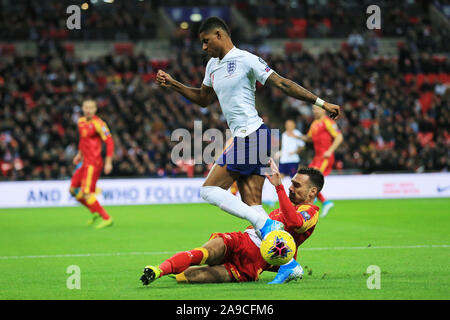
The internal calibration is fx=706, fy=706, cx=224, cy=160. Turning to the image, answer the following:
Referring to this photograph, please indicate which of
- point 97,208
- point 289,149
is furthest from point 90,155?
point 289,149

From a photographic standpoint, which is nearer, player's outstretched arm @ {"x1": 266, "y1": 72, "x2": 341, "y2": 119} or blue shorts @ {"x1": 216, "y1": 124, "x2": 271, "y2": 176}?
player's outstretched arm @ {"x1": 266, "y1": 72, "x2": 341, "y2": 119}

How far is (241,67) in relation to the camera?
7000 mm

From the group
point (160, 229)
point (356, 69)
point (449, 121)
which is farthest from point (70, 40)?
point (160, 229)

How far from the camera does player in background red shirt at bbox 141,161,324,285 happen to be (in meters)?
6.54

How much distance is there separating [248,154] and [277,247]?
109cm

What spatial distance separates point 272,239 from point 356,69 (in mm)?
23918

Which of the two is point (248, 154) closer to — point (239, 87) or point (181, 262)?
point (239, 87)

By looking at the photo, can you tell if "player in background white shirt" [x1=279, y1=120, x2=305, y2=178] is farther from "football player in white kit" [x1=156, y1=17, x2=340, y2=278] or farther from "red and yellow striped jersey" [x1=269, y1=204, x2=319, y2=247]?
"red and yellow striped jersey" [x1=269, y1=204, x2=319, y2=247]

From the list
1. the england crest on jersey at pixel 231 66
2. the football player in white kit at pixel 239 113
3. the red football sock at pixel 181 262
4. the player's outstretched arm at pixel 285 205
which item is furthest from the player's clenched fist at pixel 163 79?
the red football sock at pixel 181 262

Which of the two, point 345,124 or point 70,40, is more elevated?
point 70,40

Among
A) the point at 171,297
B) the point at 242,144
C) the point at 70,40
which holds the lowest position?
the point at 171,297

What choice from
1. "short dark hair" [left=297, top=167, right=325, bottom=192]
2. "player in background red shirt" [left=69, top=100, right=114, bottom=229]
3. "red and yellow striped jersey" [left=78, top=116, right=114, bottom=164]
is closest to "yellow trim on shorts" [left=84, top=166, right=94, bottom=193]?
"player in background red shirt" [left=69, top=100, right=114, bottom=229]

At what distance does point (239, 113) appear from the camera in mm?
7047
